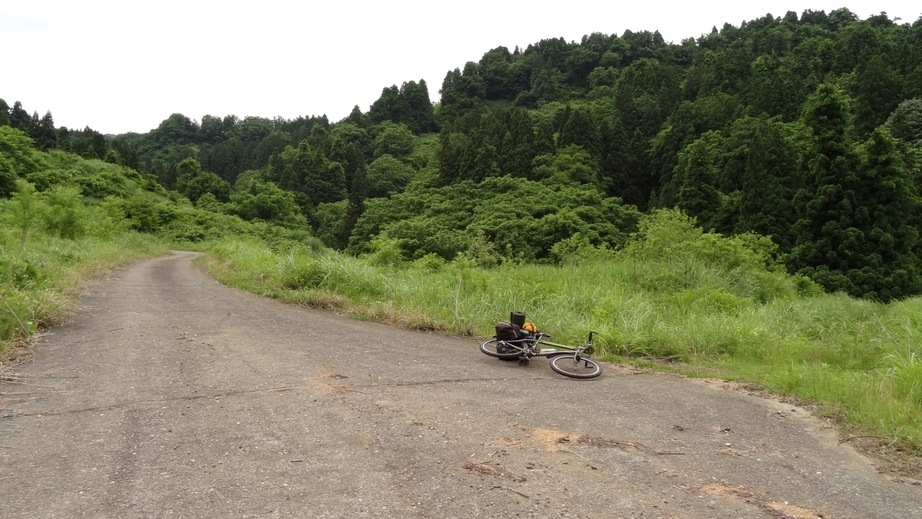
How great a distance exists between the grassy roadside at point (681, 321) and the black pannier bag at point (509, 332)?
133 centimetres

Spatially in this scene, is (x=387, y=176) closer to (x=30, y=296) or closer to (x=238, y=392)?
(x=30, y=296)

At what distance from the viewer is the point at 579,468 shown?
3424 mm

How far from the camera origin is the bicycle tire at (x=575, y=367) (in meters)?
5.74

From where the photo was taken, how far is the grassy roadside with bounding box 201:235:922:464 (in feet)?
16.6

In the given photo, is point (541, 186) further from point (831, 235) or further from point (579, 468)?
point (579, 468)

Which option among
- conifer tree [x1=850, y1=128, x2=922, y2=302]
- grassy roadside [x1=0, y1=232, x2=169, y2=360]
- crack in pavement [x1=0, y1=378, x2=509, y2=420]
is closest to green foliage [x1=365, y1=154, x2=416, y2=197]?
conifer tree [x1=850, y1=128, x2=922, y2=302]

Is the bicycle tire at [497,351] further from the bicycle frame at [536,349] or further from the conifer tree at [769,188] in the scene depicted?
the conifer tree at [769,188]

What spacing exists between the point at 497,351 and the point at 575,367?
2.82ft

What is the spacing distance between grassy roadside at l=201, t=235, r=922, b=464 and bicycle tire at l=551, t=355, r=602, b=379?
820mm

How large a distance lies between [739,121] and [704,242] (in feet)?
91.4

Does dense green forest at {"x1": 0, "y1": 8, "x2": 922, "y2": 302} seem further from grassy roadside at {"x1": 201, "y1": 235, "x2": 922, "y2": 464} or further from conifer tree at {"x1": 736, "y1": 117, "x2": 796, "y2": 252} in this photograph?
grassy roadside at {"x1": 201, "y1": 235, "x2": 922, "y2": 464}

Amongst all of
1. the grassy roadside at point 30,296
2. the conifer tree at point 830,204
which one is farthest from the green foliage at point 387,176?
the grassy roadside at point 30,296

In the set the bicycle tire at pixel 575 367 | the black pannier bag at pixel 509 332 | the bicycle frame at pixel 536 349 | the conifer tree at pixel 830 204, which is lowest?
the bicycle tire at pixel 575 367

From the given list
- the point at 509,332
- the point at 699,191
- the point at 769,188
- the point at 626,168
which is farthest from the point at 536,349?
the point at 626,168
